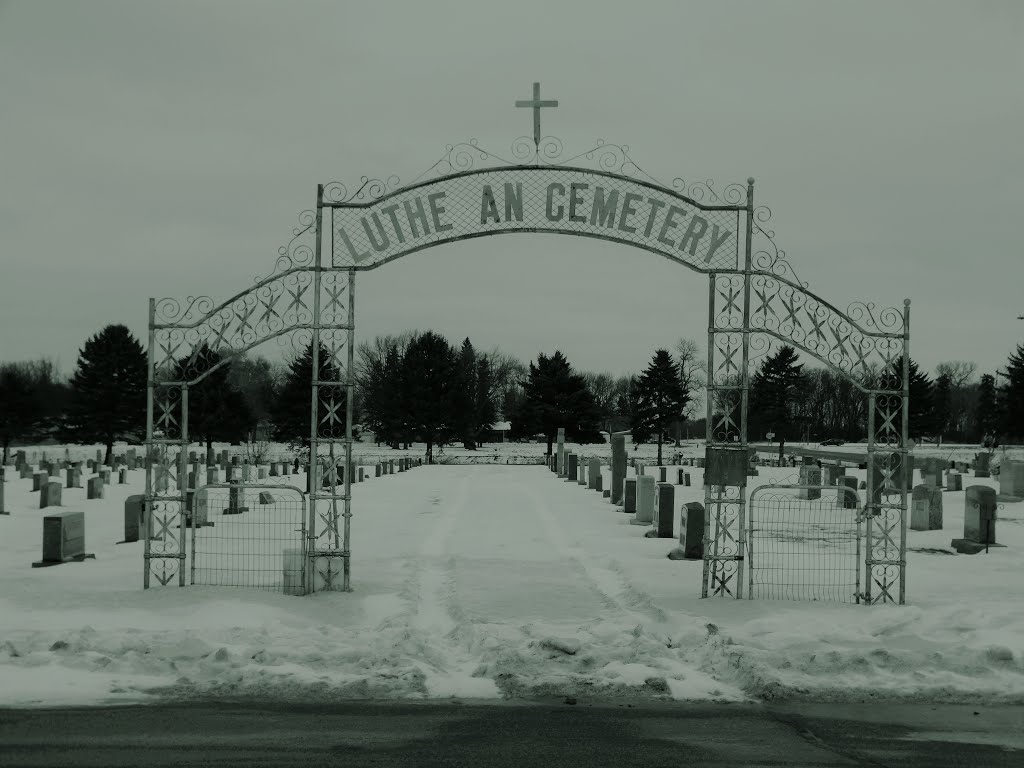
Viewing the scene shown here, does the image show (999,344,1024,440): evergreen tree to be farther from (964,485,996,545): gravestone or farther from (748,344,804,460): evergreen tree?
(964,485,996,545): gravestone

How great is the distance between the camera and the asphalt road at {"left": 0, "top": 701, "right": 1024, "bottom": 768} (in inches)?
237

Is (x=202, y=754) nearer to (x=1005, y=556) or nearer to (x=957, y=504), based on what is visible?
Answer: (x=1005, y=556)

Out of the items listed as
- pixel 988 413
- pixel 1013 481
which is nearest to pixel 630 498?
pixel 1013 481

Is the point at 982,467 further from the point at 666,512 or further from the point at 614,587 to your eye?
the point at 614,587

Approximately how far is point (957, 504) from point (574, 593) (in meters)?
17.7

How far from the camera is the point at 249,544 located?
55.9 ft

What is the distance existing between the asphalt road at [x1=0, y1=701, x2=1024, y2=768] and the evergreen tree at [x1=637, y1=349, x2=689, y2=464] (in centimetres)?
6599

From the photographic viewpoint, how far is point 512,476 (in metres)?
42.3

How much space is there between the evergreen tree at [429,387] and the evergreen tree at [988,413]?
41.9 m

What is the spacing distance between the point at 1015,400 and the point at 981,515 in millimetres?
60956

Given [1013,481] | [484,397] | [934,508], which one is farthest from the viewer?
[484,397]

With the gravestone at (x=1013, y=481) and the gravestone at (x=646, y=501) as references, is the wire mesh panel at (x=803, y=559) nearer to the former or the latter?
the gravestone at (x=646, y=501)

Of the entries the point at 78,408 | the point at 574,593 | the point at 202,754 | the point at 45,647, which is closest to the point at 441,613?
the point at 574,593

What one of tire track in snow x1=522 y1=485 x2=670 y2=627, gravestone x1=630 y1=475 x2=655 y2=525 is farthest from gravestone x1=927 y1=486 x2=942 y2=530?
tire track in snow x1=522 y1=485 x2=670 y2=627
